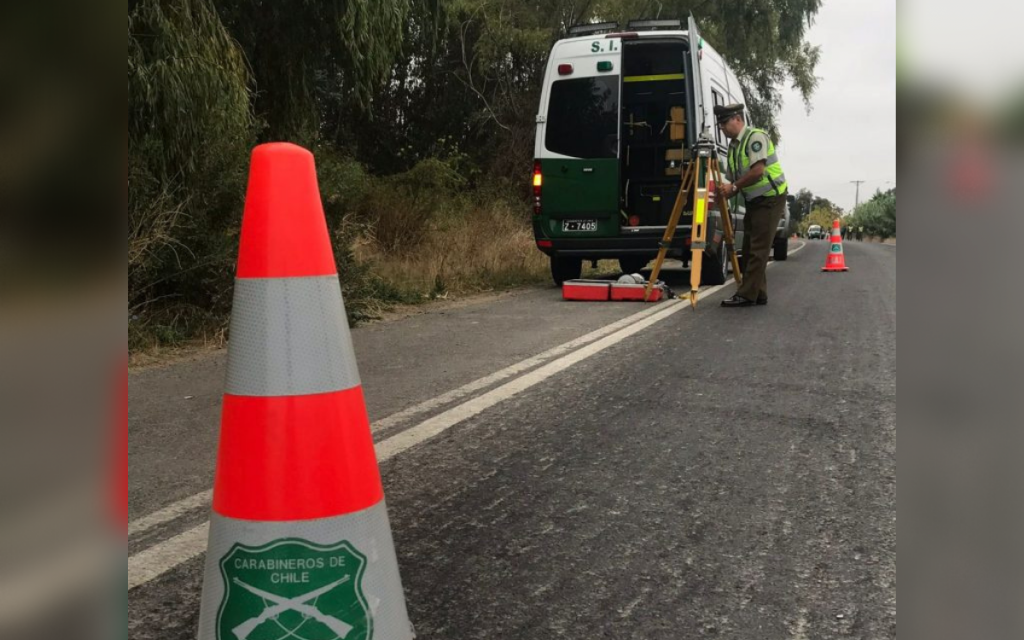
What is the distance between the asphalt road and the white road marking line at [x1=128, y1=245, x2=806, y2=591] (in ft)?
0.12

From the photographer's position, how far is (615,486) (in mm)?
3395

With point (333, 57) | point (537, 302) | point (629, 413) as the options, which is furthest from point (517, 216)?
point (629, 413)

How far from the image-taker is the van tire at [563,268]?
12688mm

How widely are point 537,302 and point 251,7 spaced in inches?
163

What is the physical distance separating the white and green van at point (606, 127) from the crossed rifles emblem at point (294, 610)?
10058 mm

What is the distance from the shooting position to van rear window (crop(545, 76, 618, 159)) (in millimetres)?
11922

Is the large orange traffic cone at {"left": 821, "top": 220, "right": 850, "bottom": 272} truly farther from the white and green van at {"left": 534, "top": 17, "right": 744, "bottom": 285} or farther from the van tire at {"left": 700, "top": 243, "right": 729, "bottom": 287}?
the white and green van at {"left": 534, "top": 17, "right": 744, "bottom": 285}

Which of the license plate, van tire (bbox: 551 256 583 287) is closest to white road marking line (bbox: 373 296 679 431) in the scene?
the license plate

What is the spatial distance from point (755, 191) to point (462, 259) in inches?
199

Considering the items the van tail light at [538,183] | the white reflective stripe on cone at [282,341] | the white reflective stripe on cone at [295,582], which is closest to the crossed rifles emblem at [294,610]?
the white reflective stripe on cone at [295,582]

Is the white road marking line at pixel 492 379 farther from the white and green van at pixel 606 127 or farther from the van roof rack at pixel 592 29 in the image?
the van roof rack at pixel 592 29

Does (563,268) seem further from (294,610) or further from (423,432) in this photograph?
(294,610)
